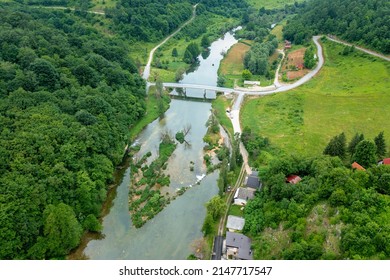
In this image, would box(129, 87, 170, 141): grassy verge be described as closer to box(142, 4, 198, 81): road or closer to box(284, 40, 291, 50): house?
box(142, 4, 198, 81): road

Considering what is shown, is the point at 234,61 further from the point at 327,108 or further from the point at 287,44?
the point at 327,108

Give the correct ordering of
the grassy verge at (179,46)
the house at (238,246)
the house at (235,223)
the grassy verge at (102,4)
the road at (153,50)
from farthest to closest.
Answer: the grassy verge at (102,4) < the grassy verge at (179,46) < the road at (153,50) < the house at (235,223) < the house at (238,246)

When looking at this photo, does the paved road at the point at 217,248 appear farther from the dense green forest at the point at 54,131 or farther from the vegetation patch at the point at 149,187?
the dense green forest at the point at 54,131

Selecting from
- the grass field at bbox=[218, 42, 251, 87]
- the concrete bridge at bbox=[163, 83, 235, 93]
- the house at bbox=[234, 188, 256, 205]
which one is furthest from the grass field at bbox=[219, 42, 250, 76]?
the house at bbox=[234, 188, 256, 205]

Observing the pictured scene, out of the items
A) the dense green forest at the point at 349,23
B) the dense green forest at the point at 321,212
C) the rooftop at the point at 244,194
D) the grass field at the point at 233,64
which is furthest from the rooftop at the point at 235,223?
the dense green forest at the point at 349,23

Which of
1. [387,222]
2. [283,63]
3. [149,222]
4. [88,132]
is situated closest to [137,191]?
[149,222]
